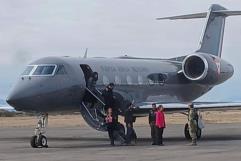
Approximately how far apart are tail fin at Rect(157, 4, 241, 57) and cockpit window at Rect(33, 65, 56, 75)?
12047 millimetres

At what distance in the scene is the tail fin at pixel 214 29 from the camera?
3434 centimetres

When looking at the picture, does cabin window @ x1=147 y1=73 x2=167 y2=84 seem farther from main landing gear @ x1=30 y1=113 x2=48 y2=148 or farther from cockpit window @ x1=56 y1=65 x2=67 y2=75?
main landing gear @ x1=30 y1=113 x2=48 y2=148

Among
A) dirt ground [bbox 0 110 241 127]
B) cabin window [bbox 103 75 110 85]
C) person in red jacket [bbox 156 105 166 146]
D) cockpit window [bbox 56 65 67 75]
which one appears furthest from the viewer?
dirt ground [bbox 0 110 241 127]

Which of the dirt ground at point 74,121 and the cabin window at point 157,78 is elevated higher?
the cabin window at point 157,78

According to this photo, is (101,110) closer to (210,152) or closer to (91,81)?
(91,81)

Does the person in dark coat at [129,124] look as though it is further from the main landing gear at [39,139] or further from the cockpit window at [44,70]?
the cockpit window at [44,70]

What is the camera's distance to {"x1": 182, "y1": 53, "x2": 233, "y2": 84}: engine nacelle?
29.9 metres

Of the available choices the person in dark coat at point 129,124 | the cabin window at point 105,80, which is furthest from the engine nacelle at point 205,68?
the person in dark coat at point 129,124

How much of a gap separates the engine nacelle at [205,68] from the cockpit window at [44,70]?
8.35 metres

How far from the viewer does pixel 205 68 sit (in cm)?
2969

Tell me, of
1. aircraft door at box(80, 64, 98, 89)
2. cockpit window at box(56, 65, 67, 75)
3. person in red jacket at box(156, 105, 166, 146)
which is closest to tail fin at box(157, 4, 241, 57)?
aircraft door at box(80, 64, 98, 89)

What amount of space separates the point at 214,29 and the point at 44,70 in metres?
13.5

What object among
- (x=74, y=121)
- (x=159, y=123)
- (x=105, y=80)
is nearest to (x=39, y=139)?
(x=159, y=123)

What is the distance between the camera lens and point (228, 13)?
34.7 metres
